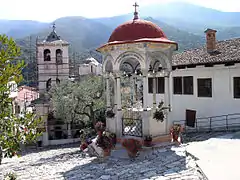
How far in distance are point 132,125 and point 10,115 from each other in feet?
24.5

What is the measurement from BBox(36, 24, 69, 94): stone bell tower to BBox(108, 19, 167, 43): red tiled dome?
55.4 feet

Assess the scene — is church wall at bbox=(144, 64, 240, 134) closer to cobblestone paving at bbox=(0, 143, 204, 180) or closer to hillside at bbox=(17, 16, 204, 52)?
cobblestone paving at bbox=(0, 143, 204, 180)

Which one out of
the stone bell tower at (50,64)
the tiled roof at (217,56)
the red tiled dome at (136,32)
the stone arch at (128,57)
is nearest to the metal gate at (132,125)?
the stone arch at (128,57)

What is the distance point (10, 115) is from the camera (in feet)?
21.2

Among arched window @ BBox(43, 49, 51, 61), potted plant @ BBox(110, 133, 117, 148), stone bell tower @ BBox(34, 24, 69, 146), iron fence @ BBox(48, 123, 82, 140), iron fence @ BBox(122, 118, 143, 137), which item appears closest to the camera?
potted plant @ BBox(110, 133, 117, 148)

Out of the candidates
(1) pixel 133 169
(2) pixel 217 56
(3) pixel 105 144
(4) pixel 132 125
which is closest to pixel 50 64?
(2) pixel 217 56

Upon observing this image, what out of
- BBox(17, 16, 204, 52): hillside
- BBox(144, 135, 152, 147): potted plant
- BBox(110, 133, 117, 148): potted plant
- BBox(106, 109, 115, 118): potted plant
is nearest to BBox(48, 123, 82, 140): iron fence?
BBox(106, 109, 115, 118): potted plant

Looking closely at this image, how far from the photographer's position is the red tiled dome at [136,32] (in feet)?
36.5

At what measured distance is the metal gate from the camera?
38.3 feet

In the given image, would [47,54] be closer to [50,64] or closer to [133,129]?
[50,64]

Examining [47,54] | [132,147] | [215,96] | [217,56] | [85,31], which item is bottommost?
[132,147]

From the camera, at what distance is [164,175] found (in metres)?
7.82

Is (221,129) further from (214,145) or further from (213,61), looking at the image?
(214,145)

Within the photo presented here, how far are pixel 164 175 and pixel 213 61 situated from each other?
390 inches
